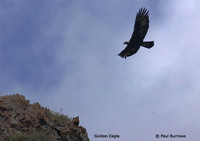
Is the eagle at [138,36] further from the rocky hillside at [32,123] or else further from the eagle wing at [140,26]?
the rocky hillside at [32,123]

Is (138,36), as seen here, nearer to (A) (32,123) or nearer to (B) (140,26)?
(B) (140,26)

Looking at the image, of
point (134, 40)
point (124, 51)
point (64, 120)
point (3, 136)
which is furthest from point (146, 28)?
point (3, 136)

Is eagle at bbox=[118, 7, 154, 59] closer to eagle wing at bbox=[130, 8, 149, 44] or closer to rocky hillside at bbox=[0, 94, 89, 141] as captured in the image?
eagle wing at bbox=[130, 8, 149, 44]

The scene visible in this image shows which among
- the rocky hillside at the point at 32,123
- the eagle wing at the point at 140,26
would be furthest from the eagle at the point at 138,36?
the rocky hillside at the point at 32,123

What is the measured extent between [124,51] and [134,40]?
1.07 meters

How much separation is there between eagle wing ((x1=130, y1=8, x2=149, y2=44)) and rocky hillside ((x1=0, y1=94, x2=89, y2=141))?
7.08 metres

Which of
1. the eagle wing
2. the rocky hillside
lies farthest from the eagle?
the rocky hillside

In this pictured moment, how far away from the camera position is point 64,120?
1134 cm

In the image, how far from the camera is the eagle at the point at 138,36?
610 inches

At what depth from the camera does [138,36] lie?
53.2ft

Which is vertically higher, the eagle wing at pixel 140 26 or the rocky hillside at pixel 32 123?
the eagle wing at pixel 140 26

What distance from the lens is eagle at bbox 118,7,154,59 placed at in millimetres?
15500

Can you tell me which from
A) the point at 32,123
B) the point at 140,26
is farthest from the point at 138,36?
the point at 32,123

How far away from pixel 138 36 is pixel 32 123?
8.63m
